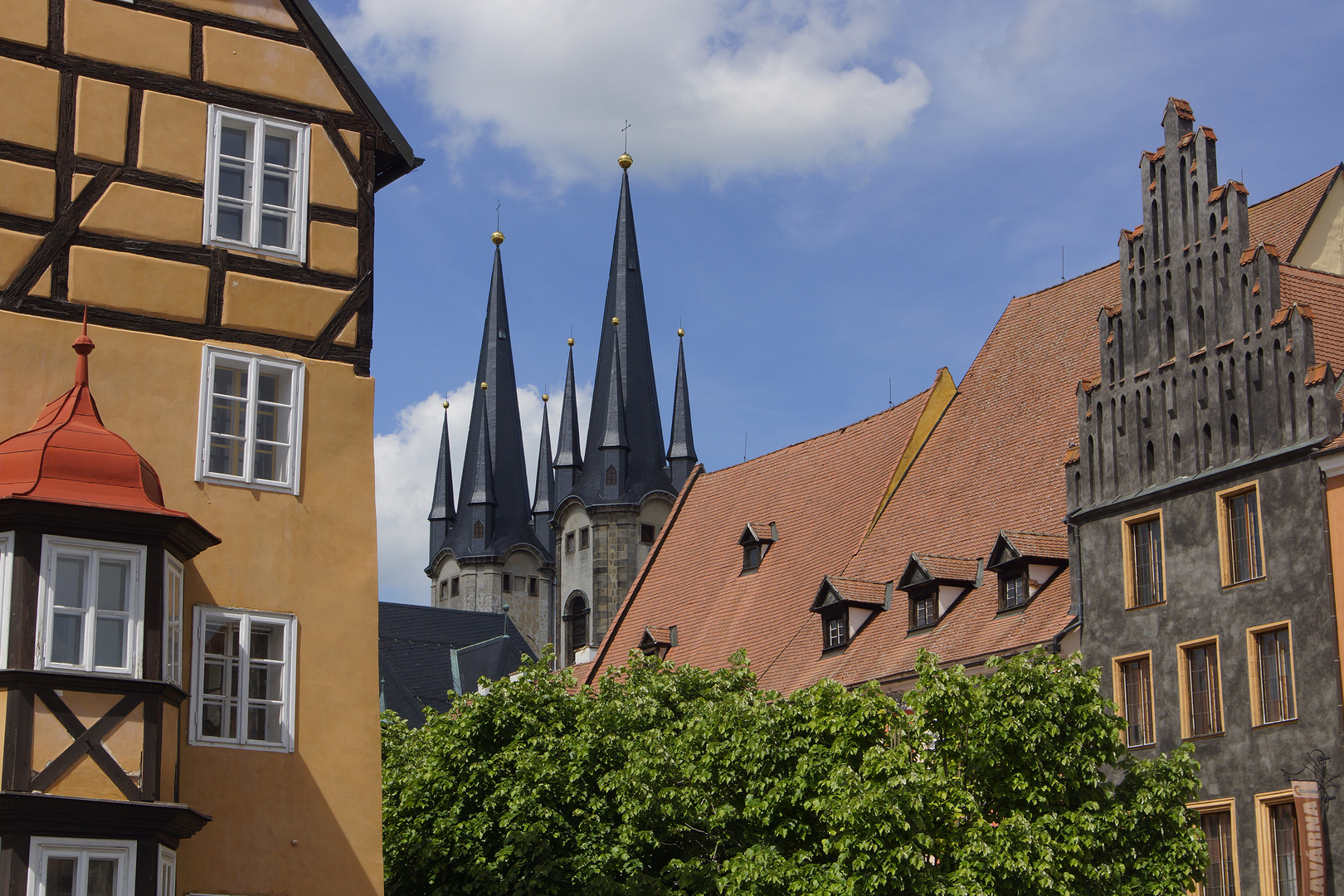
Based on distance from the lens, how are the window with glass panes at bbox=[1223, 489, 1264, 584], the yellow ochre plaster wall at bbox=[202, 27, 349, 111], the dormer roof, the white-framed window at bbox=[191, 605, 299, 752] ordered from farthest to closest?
the dormer roof
the window with glass panes at bbox=[1223, 489, 1264, 584]
the yellow ochre plaster wall at bbox=[202, 27, 349, 111]
the white-framed window at bbox=[191, 605, 299, 752]

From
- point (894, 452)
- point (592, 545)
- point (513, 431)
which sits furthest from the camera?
point (513, 431)

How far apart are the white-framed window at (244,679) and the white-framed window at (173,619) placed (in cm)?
30

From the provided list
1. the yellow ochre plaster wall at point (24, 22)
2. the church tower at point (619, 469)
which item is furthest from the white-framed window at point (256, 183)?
the church tower at point (619, 469)

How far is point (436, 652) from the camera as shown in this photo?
61.4 m

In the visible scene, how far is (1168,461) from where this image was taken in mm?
25766

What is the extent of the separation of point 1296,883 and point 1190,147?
10707 mm

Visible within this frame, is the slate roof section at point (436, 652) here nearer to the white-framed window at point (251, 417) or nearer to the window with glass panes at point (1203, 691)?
the window with glass panes at point (1203, 691)

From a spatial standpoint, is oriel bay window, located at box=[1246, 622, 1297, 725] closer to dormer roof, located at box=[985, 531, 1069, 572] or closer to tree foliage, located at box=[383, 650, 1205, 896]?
tree foliage, located at box=[383, 650, 1205, 896]

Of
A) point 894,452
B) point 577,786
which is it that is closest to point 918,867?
point 577,786

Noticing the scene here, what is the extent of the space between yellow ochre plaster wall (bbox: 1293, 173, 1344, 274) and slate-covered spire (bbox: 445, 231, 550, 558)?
57.0m

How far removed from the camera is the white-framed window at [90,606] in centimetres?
1448

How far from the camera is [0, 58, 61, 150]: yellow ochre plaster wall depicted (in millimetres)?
16234

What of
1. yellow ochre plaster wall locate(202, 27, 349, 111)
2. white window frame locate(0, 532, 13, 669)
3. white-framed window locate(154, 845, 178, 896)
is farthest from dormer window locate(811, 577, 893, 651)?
white window frame locate(0, 532, 13, 669)

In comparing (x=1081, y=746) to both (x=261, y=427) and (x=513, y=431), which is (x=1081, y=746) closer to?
(x=261, y=427)
